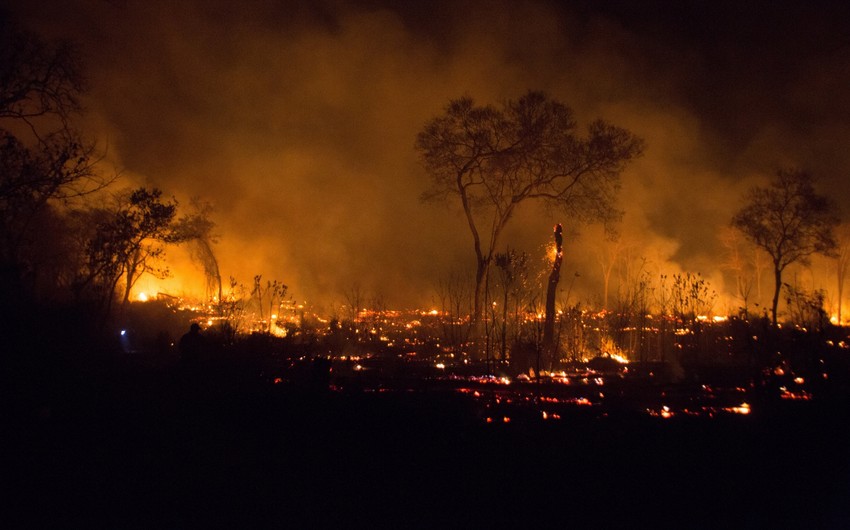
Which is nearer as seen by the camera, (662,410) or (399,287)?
(662,410)

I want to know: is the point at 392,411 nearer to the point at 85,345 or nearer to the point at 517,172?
the point at 85,345

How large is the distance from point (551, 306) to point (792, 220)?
14.2 meters

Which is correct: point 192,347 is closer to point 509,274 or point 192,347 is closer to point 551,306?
point 509,274

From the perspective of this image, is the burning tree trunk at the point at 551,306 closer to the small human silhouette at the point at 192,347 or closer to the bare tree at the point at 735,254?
the small human silhouette at the point at 192,347

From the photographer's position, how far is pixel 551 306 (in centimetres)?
1387

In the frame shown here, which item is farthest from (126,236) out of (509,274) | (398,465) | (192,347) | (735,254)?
(735,254)

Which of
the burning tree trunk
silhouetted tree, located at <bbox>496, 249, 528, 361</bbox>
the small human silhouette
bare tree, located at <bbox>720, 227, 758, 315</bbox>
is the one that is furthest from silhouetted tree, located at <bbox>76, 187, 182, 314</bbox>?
bare tree, located at <bbox>720, 227, 758, 315</bbox>

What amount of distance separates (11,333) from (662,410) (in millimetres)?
8379

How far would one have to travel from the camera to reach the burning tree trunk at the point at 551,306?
43.1 ft

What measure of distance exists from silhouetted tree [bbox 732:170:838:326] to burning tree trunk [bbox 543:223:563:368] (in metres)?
12.0

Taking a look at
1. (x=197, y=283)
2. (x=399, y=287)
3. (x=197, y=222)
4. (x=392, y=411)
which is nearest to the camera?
(x=392, y=411)

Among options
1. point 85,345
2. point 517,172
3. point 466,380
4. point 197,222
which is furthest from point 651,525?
point 197,222

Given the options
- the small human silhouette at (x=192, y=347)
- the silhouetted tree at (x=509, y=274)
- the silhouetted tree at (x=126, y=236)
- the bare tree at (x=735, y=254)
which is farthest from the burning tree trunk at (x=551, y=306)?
the bare tree at (x=735, y=254)

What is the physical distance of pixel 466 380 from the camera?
31.7ft
